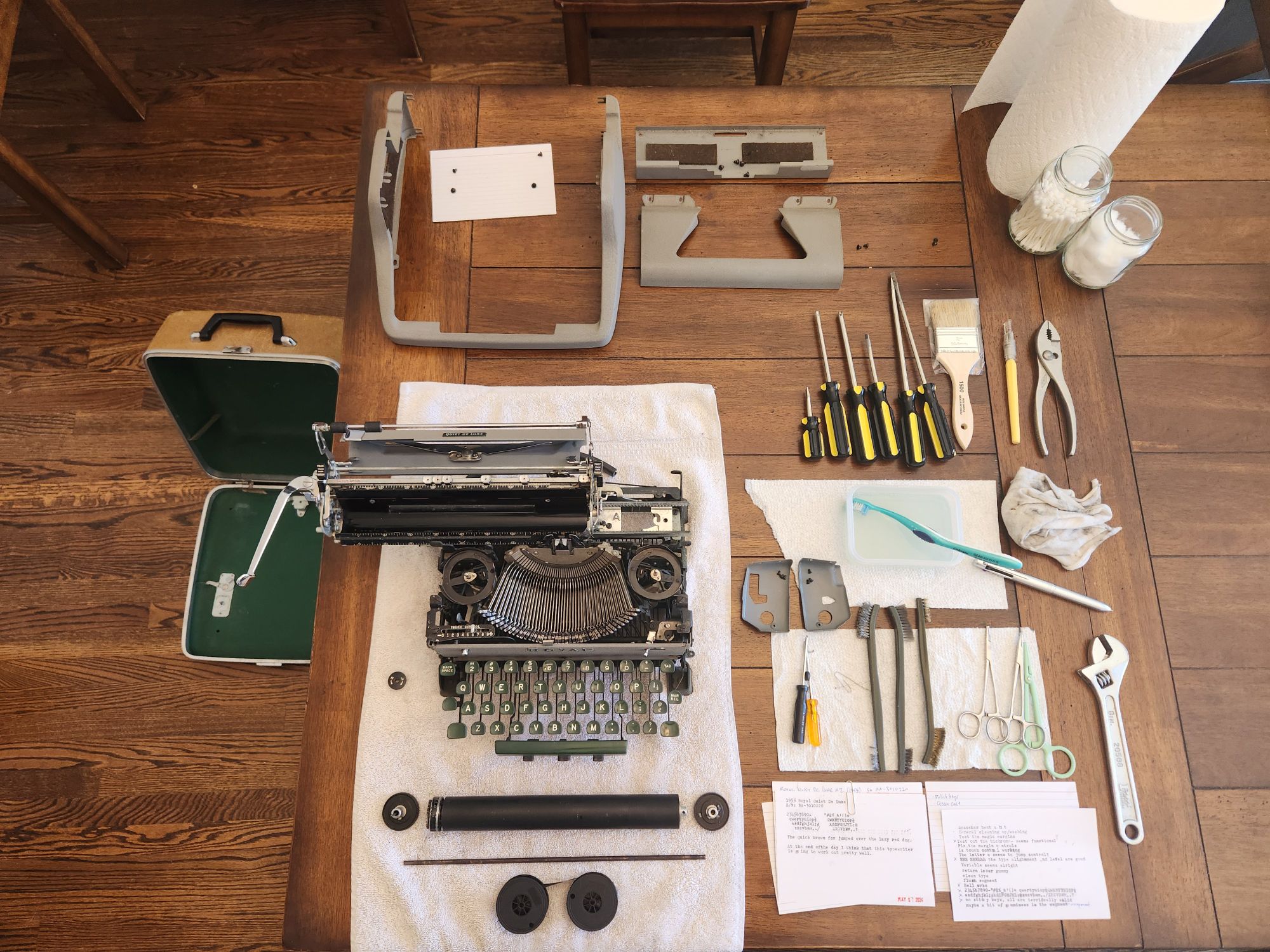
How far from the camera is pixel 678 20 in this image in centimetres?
221

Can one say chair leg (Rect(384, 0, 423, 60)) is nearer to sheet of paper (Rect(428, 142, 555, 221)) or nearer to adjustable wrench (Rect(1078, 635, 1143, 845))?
sheet of paper (Rect(428, 142, 555, 221))

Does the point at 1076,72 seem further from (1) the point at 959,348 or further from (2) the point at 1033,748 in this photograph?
(2) the point at 1033,748

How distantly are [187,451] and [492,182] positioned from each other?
1.32 m

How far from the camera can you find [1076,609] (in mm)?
1465

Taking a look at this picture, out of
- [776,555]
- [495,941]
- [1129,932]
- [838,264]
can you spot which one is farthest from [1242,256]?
[495,941]

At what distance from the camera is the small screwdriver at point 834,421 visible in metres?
1.55

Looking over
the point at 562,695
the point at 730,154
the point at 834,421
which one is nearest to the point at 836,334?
the point at 834,421

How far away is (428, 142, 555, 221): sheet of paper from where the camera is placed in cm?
174

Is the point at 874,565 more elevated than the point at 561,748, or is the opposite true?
the point at 874,565

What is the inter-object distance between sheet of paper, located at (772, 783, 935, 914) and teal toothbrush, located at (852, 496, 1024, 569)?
421 millimetres

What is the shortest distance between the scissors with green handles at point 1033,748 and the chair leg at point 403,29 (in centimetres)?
271

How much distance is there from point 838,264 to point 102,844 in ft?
7.49

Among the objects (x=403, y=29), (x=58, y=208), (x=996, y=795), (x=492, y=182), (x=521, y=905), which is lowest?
(x=521, y=905)

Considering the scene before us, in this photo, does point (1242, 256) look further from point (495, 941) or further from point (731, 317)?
point (495, 941)
